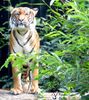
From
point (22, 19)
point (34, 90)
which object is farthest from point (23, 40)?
point (34, 90)

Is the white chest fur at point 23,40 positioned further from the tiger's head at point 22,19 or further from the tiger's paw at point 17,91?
the tiger's paw at point 17,91

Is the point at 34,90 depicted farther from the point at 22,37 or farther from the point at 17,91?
the point at 22,37

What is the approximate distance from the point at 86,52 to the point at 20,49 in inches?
112

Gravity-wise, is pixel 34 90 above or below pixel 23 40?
below

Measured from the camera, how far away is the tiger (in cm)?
529

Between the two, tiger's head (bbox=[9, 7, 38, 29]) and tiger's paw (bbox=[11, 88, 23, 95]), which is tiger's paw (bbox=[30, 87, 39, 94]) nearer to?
tiger's paw (bbox=[11, 88, 23, 95])

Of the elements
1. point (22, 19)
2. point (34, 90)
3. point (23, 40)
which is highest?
point (22, 19)

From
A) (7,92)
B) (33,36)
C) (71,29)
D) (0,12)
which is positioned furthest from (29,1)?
(71,29)

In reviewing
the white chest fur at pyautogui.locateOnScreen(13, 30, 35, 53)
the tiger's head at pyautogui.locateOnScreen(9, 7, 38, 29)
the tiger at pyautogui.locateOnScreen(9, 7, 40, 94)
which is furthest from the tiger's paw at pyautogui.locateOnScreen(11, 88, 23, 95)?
the tiger's head at pyautogui.locateOnScreen(9, 7, 38, 29)

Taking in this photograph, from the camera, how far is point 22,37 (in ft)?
18.0

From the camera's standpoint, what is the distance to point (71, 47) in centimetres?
262

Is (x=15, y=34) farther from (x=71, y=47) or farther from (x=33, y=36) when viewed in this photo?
(x=71, y=47)

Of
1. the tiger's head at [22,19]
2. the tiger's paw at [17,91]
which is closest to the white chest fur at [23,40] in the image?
the tiger's head at [22,19]

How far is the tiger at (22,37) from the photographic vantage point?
529cm
